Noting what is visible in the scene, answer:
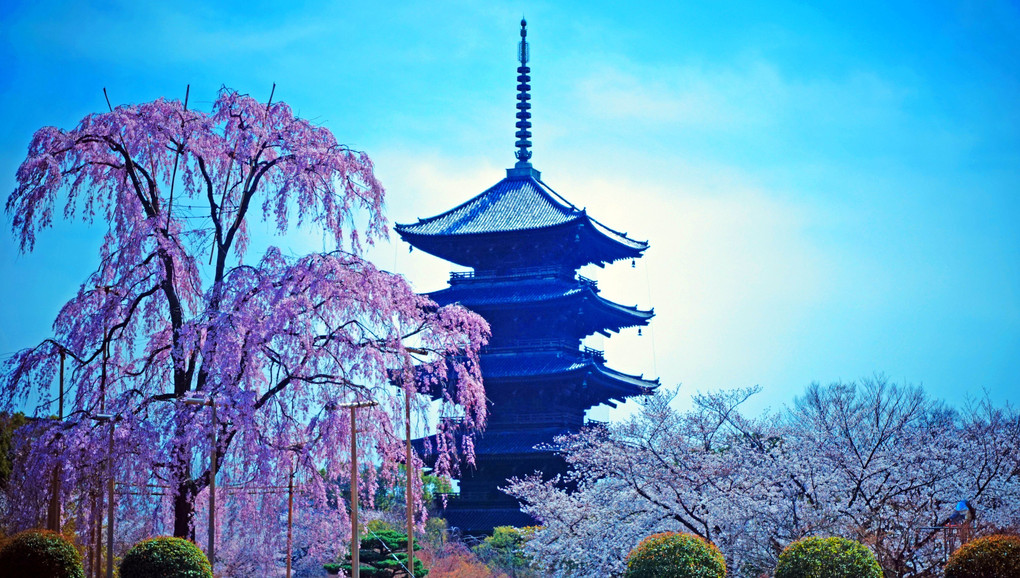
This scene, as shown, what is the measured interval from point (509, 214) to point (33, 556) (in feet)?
72.4

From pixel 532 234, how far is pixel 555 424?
6.49 meters

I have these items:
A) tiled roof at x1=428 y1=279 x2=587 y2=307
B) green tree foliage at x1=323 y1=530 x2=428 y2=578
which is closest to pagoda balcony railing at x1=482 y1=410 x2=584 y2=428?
tiled roof at x1=428 y1=279 x2=587 y2=307

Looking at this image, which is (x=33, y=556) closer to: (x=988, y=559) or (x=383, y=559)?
(x=383, y=559)

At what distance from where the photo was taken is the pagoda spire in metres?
39.3

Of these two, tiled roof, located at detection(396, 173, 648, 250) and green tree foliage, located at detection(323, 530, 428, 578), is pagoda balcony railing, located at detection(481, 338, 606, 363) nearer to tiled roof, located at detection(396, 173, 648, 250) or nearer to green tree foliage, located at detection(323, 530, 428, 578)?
tiled roof, located at detection(396, 173, 648, 250)

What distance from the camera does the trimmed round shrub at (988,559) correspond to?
1377cm

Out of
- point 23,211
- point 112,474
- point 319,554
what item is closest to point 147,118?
point 23,211

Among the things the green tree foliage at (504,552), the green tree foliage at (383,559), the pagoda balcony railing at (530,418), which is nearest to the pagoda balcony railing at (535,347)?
the pagoda balcony railing at (530,418)

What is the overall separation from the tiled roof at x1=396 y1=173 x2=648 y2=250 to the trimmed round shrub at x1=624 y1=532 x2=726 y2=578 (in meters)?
19.8

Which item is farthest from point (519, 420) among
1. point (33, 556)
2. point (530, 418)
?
point (33, 556)

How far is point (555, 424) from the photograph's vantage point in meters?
34.0

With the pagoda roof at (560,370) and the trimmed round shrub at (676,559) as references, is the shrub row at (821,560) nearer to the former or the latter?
the trimmed round shrub at (676,559)

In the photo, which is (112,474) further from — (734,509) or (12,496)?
(734,509)

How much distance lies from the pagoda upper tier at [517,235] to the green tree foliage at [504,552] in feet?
32.5
